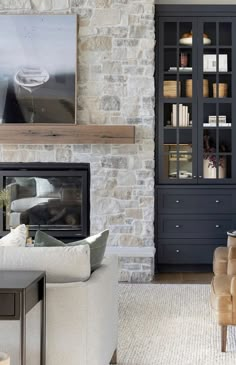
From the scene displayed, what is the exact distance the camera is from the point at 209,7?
7.84 metres

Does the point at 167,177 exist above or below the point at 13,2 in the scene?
below

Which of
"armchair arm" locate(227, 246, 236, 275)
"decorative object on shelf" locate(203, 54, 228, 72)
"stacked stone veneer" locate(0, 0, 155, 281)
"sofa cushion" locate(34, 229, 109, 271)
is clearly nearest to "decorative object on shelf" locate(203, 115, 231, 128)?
"decorative object on shelf" locate(203, 54, 228, 72)

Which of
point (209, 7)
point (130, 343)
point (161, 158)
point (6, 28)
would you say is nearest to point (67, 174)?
point (161, 158)

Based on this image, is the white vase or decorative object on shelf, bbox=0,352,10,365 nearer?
decorative object on shelf, bbox=0,352,10,365

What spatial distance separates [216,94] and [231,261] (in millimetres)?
2979

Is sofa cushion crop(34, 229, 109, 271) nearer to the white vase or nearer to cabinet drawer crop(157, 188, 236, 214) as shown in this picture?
cabinet drawer crop(157, 188, 236, 214)

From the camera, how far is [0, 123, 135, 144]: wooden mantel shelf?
7410mm

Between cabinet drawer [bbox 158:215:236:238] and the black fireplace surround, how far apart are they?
2.98ft

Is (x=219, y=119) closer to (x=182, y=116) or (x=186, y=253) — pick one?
(x=182, y=116)

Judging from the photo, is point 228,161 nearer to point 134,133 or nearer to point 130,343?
A: point 134,133

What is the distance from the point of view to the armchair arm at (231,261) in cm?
535

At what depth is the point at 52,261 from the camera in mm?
3617

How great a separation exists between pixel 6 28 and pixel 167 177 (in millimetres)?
2426

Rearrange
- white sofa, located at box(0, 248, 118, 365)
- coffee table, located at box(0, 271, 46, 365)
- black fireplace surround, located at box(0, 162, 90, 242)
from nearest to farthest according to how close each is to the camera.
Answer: coffee table, located at box(0, 271, 46, 365), white sofa, located at box(0, 248, 118, 365), black fireplace surround, located at box(0, 162, 90, 242)
